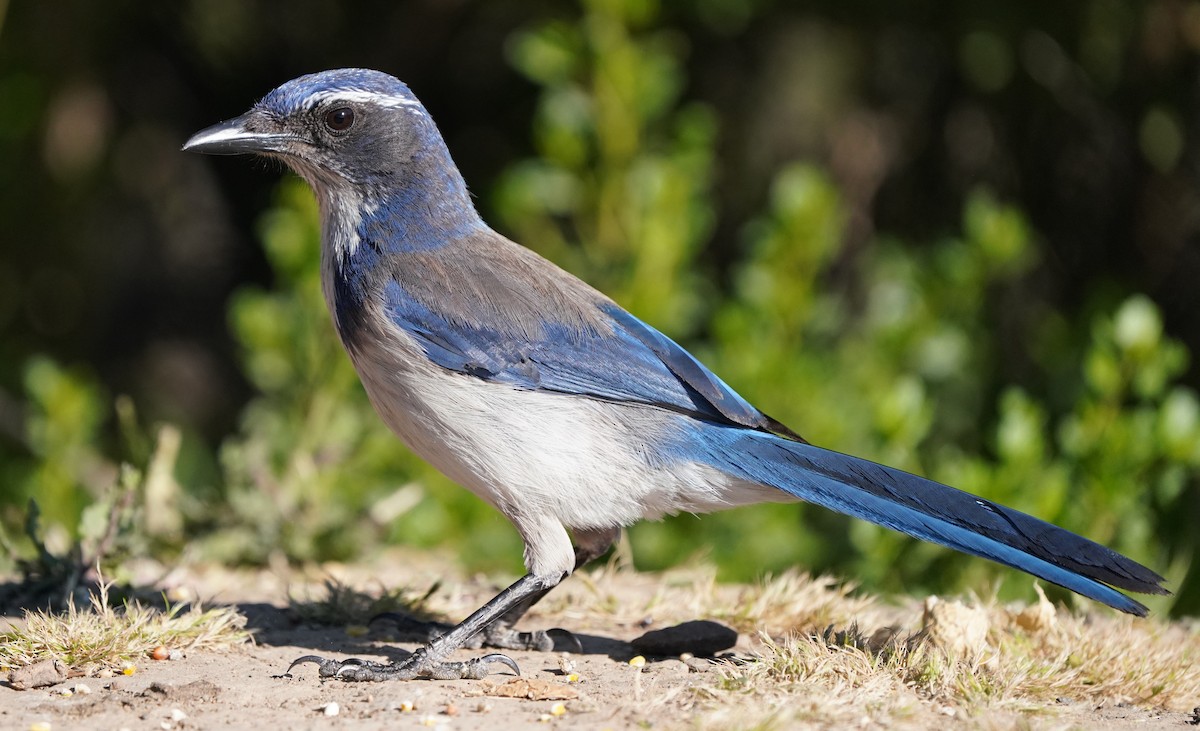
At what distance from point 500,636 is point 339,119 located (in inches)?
81.0

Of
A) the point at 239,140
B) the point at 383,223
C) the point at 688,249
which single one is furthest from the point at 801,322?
the point at 239,140

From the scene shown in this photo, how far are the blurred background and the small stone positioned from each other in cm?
137

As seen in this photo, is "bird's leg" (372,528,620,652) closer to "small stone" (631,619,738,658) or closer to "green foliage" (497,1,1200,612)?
"small stone" (631,619,738,658)

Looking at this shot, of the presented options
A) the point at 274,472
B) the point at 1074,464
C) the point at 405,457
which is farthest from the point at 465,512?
the point at 1074,464

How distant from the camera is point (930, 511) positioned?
439 cm

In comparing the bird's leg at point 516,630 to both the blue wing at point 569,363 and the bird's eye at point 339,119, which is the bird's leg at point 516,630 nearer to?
the blue wing at point 569,363

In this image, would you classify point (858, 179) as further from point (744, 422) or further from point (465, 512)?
point (744, 422)

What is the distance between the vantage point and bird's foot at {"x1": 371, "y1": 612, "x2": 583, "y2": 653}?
4918mm

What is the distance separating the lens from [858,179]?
30.7ft

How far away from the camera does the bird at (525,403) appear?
447 centimetres

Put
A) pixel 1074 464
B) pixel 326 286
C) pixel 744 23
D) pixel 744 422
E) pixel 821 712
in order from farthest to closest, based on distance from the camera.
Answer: pixel 744 23 < pixel 1074 464 < pixel 326 286 < pixel 744 422 < pixel 821 712

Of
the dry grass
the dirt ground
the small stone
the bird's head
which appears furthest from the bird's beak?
the small stone

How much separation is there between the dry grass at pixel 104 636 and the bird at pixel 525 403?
410 millimetres

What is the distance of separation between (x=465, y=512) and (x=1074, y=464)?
10.6ft
